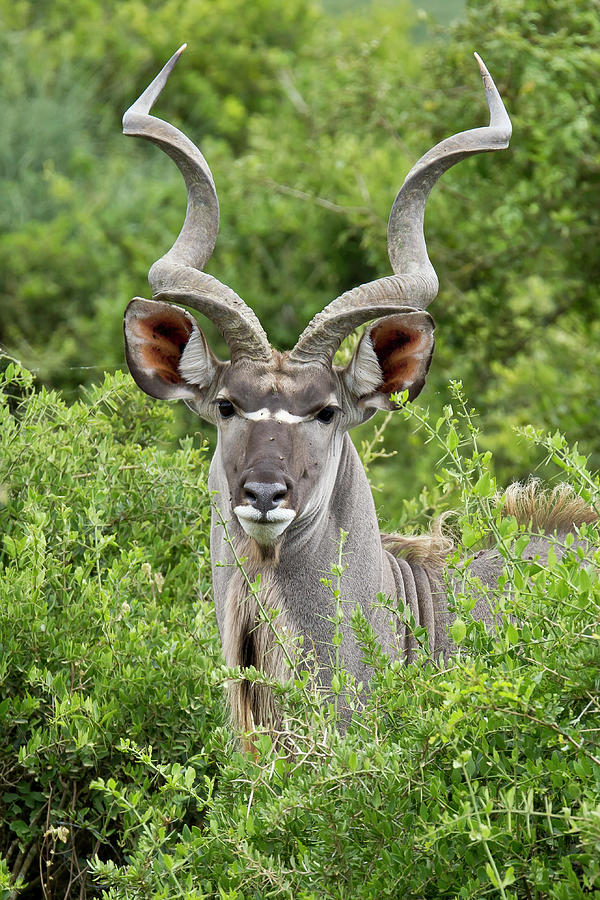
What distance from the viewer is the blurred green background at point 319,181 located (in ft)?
32.1

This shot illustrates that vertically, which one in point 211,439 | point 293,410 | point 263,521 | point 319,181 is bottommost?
point 319,181

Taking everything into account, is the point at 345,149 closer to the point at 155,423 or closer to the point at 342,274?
the point at 342,274

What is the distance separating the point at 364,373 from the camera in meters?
5.12

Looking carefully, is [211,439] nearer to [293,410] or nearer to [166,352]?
[166,352]

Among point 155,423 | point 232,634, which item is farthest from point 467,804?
point 155,423

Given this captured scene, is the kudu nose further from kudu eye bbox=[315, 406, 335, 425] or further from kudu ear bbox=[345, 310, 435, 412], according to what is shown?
kudu ear bbox=[345, 310, 435, 412]

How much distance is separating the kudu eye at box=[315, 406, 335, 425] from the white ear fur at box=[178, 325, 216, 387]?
473 mm

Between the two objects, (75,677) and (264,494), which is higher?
(264,494)

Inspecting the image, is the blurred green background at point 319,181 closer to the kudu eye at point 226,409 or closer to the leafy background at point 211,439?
the leafy background at point 211,439

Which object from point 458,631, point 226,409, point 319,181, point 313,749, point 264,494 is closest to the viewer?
point 458,631

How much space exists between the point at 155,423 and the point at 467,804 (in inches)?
149

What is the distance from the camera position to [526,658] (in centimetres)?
348

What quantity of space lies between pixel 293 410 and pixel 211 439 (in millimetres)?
4210

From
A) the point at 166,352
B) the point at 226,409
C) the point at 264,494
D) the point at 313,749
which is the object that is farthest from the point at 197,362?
the point at 313,749
